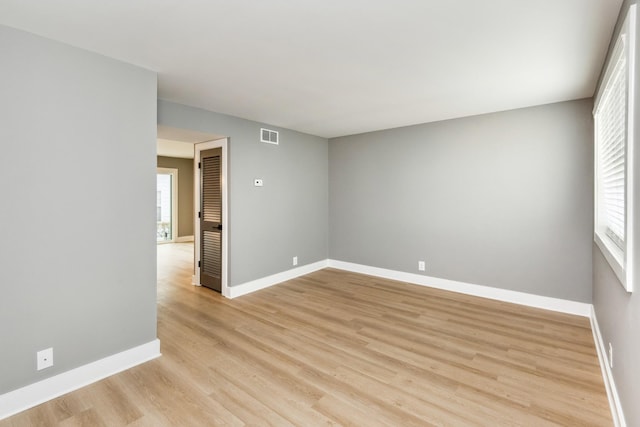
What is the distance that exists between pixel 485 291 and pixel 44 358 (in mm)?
4718

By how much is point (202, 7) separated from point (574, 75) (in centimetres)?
323

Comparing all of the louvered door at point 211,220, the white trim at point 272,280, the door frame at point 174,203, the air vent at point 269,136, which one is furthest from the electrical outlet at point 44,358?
the door frame at point 174,203

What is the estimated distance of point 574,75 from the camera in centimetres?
278

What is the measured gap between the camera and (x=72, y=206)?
224cm

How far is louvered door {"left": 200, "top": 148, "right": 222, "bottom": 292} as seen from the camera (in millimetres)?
4391

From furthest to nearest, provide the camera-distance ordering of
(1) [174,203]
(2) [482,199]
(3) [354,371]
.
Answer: (1) [174,203] → (2) [482,199] → (3) [354,371]

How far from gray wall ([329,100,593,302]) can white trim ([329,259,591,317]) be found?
8cm

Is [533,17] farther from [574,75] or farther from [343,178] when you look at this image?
[343,178]

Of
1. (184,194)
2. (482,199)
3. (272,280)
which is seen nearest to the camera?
(482,199)

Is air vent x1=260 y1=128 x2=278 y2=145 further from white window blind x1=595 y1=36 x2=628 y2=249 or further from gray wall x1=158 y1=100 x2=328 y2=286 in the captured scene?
white window blind x1=595 y1=36 x2=628 y2=249

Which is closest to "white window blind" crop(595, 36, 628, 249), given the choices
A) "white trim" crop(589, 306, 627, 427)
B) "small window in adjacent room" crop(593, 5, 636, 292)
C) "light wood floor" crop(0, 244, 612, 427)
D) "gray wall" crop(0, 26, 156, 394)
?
"small window in adjacent room" crop(593, 5, 636, 292)

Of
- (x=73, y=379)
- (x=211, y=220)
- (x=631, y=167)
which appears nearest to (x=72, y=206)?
(x=73, y=379)

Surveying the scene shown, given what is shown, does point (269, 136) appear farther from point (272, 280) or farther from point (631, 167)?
point (631, 167)

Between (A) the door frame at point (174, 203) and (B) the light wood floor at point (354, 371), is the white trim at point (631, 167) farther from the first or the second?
(A) the door frame at point (174, 203)
